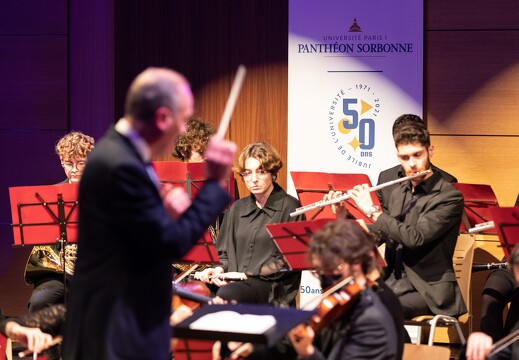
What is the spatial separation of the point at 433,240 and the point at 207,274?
1.22m

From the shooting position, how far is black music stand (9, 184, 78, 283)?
394 centimetres

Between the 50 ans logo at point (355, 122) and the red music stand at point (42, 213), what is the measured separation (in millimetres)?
1877

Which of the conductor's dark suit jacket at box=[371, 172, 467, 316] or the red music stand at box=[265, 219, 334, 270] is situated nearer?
the red music stand at box=[265, 219, 334, 270]

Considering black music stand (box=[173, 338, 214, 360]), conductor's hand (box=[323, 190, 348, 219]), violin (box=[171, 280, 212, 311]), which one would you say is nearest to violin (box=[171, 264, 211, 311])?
violin (box=[171, 280, 212, 311])

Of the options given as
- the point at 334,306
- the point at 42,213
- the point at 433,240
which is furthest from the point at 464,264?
the point at 42,213

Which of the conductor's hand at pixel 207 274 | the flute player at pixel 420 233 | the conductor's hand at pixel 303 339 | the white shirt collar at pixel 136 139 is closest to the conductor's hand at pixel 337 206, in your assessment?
the flute player at pixel 420 233

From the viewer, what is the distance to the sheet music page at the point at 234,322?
2.16m

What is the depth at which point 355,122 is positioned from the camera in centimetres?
517

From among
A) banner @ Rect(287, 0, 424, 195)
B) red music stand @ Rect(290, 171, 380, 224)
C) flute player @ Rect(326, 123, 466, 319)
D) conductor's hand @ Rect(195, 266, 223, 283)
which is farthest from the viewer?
banner @ Rect(287, 0, 424, 195)

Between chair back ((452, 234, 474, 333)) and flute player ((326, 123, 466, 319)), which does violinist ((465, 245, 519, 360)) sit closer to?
flute player ((326, 123, 466, 319))

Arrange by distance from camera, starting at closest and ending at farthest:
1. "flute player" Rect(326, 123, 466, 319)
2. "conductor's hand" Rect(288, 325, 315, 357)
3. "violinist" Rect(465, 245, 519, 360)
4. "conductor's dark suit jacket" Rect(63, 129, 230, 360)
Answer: "conductor's dark suit jacket" Rect(63, 129, 230, 360), "conductor's hand" Rect(288, 325, 315, 357), "violinist" Rect(465, 245, 519, 360), "flute player" Rect(326, 123, 466, 319)

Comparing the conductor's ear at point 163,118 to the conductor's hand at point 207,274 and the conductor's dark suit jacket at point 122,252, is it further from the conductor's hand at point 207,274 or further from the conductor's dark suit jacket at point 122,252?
the conductor's hand at point 207,274

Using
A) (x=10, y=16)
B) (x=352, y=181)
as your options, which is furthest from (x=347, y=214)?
(x=10, y=16)

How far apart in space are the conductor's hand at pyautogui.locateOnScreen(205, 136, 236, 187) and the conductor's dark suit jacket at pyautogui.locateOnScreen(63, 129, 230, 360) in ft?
0.13
